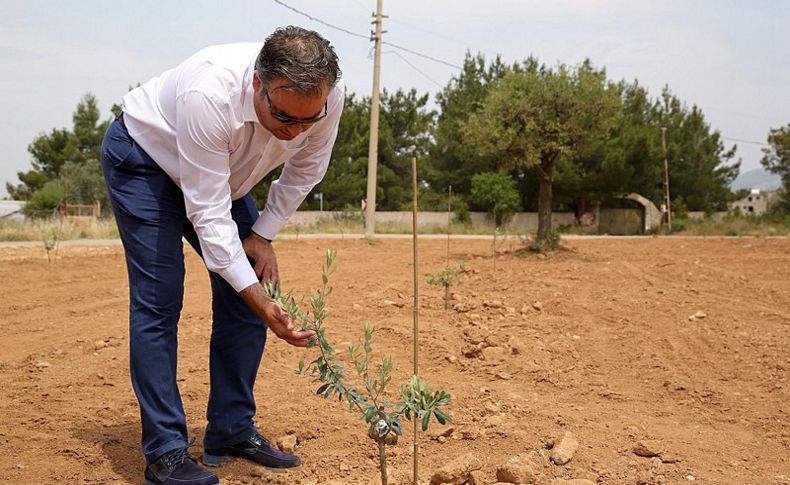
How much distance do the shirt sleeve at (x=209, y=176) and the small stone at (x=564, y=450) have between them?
133 cm

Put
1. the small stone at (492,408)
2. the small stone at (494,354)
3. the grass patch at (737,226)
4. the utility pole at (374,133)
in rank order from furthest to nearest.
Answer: the grass patch at (737,226) → the utility pole at (374,133) → the small stone at (494,354) → the small stone at (492,408)

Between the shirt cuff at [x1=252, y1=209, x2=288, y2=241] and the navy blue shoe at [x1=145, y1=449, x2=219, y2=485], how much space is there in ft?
→ 2.74

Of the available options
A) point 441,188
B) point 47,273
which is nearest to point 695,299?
point 47,273

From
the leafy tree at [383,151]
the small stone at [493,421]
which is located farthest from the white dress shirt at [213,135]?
the leafy tree at [383,151]

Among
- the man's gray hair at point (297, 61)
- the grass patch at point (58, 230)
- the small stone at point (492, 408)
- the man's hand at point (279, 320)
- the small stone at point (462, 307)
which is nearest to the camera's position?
the man's gray hair at point (297, 61)

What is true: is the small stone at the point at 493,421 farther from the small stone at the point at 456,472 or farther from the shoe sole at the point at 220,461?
the shoe sole at the point at 220,461

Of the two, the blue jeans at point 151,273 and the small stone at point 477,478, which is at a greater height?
the blue jeans at point 151,273

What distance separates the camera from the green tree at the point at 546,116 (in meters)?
12.9

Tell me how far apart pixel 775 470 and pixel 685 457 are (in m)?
0.32

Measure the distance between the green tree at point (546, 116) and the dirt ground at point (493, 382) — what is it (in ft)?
18.5

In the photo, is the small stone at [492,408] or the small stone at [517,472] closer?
the small stone at [517,472]

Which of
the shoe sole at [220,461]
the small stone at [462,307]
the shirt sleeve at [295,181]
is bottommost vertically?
the shoe sole at [220,461]

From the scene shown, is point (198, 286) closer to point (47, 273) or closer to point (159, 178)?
point (47, 273)

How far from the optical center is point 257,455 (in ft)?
9.23
